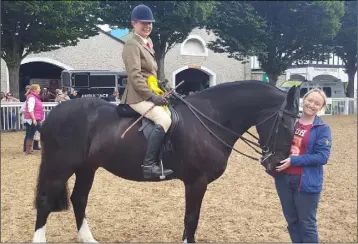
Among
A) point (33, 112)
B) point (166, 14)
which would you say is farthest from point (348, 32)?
point (33, 112)

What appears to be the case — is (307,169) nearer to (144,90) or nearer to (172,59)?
(144,90)

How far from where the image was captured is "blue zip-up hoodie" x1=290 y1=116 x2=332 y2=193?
3.65 meters

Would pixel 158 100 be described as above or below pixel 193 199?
above

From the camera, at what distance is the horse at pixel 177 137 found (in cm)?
437

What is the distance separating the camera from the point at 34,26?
1841cm

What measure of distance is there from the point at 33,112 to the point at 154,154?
7.66 m

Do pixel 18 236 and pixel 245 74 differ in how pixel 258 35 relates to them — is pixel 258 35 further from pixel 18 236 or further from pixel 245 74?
pixel 18 236

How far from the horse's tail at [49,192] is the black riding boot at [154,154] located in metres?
1.11

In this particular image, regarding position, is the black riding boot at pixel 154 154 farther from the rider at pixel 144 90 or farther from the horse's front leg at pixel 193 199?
the horse's front leg at pixel 193 199

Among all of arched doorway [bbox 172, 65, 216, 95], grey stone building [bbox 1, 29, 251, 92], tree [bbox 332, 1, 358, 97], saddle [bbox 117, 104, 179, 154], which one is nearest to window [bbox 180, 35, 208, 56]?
grey stone building [bbox 1, 29, 251, 92]

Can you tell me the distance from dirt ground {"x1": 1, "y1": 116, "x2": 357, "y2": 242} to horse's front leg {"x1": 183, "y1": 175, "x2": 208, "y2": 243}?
26.5 inches

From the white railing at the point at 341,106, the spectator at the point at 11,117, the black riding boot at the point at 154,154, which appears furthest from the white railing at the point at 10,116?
the white railing at the point at 341,106

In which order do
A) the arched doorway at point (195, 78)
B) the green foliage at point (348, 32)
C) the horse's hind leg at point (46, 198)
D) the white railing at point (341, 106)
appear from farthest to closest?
1. the arched doorway at point (195, 78)
2. the green foliage at point (348, 32)
3. the white railing at point (341, 106)
4. the horse's hind leg at point (46, 198)

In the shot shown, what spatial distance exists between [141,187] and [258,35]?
19.3 meters
